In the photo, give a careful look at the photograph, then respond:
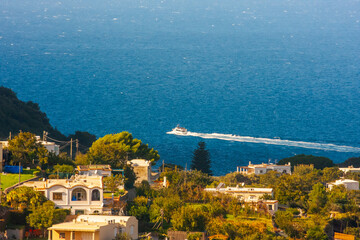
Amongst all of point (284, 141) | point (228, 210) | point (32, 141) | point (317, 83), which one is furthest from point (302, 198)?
point (317, 83)

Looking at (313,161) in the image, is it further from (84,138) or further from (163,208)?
(163,208)

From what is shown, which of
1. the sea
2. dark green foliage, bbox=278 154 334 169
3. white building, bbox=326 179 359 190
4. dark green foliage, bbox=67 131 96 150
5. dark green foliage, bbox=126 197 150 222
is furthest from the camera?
the sea

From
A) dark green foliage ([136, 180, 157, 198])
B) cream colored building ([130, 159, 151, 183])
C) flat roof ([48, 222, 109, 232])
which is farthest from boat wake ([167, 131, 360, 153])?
flat roof ([48, 222, 109, 232])

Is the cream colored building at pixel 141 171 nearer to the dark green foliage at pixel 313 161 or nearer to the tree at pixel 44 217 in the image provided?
the tree at pixel 44 217

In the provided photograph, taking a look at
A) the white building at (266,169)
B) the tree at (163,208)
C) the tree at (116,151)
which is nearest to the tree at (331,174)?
the white building at (266,169)

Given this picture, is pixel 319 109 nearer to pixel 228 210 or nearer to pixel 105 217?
pixel 228 210

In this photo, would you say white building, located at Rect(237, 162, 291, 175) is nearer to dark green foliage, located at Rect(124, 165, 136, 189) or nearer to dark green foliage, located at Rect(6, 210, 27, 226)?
dark green foliage, located at Rect(124, 165, 136, 189)
